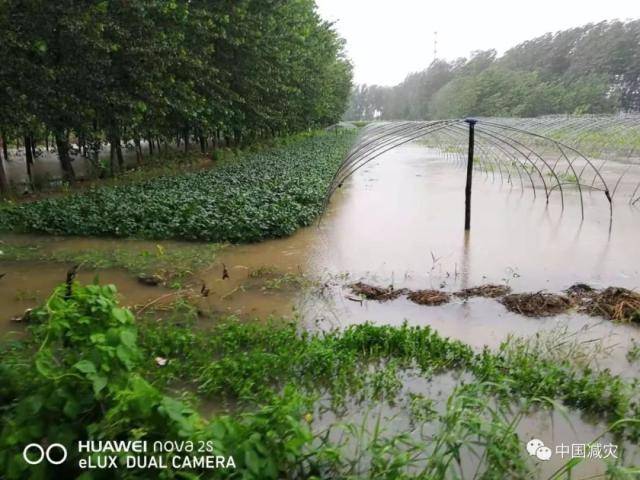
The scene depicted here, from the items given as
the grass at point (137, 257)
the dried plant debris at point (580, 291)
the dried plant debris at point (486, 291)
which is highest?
the grass at point (137, 257)

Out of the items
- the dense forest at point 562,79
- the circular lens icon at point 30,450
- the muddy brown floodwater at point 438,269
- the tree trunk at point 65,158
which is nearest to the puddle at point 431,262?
the muddy brown floodwater at point 438,269

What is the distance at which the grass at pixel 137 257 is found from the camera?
22.3 ft

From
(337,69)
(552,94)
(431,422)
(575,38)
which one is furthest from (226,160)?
(575,38)

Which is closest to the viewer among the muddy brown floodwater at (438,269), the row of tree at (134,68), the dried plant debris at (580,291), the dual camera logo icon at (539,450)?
the dual camera logo icon at (539,450)

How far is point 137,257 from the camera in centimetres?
737

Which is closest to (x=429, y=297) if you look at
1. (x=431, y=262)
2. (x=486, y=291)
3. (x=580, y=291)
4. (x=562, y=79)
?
(x=486, y=291)

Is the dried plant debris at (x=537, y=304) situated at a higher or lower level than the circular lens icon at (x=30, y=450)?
lower

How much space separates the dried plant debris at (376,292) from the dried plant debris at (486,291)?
777mm

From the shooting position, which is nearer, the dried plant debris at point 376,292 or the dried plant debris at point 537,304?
the dried plant debris at point 537,304

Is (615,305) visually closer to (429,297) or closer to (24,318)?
(429,297)

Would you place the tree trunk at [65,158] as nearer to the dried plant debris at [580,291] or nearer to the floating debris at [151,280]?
the floating debris at [151,280]

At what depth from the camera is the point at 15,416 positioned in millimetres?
2289

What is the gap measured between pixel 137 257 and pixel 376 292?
386 centimetres

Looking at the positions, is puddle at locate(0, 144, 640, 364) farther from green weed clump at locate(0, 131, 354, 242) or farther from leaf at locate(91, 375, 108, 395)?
leaf at locate(91, 375, 108, 395)
